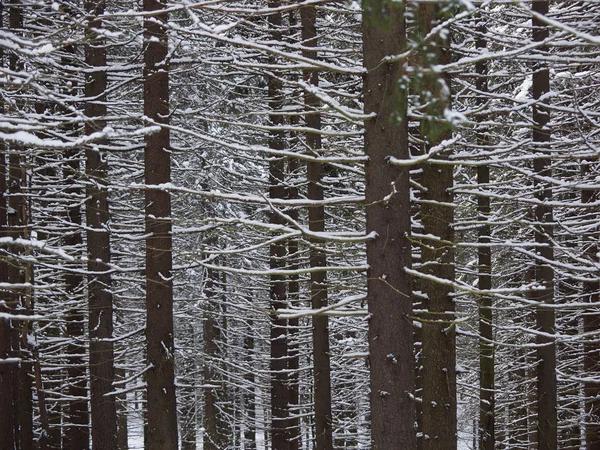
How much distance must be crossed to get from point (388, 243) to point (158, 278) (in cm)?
457

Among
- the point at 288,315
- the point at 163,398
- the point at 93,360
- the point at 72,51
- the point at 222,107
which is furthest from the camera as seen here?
the point at 222,107

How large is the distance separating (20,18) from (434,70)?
10.8 meters

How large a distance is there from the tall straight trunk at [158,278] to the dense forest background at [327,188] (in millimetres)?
32

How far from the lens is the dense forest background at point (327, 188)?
5.21 metres

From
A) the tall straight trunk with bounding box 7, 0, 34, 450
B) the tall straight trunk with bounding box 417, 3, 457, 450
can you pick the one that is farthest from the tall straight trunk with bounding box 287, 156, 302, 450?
the tall straight trunk with bounding box 7, 0, 34, 450

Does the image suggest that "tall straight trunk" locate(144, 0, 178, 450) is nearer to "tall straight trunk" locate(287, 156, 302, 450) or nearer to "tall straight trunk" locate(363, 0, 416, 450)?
"tall straight trunk" locate(363, 0, 416, 450)

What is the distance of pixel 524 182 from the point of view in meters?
14.1

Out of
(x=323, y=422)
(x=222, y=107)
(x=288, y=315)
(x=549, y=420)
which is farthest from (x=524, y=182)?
(x=288, y=315)

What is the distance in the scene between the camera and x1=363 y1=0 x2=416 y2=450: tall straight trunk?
201 inches

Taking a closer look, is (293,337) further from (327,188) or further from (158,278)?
(158,278)

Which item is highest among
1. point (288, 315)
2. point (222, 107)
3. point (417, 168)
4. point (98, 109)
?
point (222, 107)

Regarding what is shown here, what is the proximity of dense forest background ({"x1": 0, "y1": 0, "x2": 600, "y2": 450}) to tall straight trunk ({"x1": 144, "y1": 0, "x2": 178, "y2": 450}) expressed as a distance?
3cm

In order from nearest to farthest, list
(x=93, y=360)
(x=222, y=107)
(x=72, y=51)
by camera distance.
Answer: (x=93, y=360) → (x=72, y=51) → (x=222, y=107)

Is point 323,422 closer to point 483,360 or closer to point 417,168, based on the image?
point 483,360
